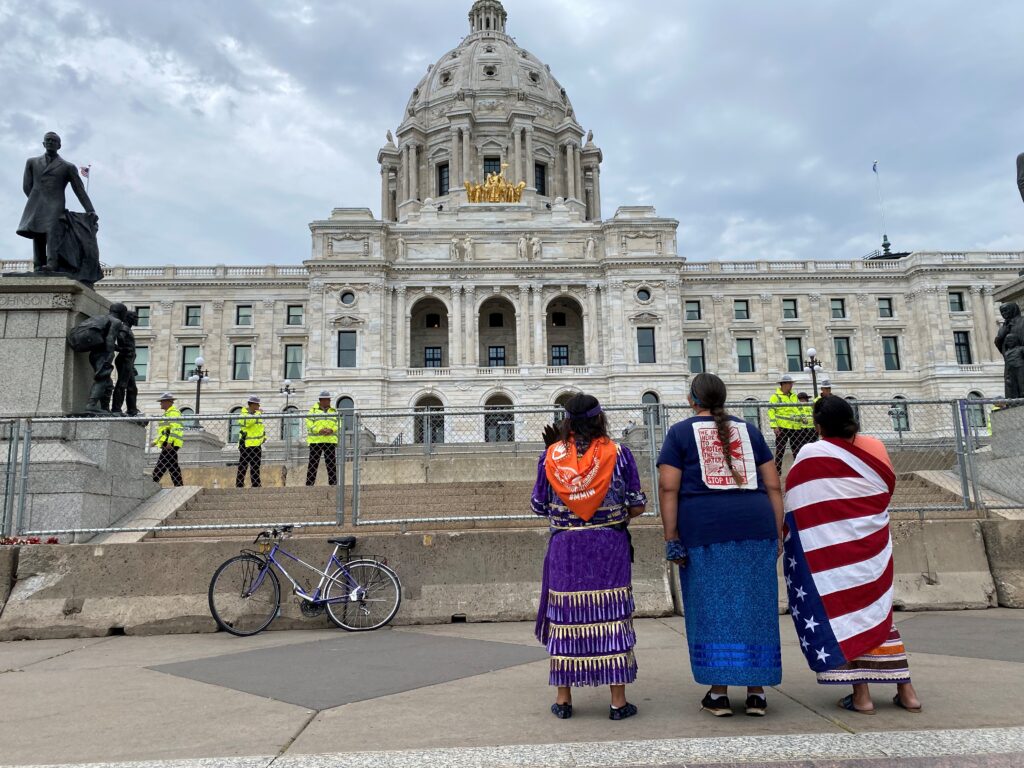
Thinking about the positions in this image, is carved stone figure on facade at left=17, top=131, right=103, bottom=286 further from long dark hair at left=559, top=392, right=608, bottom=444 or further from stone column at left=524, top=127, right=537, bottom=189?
stone column at left=524, top=127, right=537, bottom=189

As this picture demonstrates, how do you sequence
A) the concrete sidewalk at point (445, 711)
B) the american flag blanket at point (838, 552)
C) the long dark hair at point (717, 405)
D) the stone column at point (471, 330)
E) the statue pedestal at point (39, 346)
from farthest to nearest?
the stone column at point (471, 330)
the statue pedestal at point (39, 346)
the long dark hair at point (717, 405)
the american flag blanket at point (838, 552)
the concrete sidewalk at point (445, 711)

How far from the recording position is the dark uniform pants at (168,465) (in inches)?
426

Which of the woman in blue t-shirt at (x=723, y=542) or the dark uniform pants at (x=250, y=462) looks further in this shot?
the dark uniform pants at (x=250, y=462)

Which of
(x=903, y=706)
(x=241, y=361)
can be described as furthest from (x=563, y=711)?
(x=241, y=361)

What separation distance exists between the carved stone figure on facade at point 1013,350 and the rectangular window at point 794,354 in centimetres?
4445

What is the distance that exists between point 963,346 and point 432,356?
125 feet

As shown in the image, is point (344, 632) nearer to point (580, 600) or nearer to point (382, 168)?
point (580, 600)

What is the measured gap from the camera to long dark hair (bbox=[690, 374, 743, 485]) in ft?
13.5

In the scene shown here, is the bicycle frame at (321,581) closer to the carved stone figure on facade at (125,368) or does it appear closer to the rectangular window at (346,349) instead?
the carved stone figure on facade at (125,368)

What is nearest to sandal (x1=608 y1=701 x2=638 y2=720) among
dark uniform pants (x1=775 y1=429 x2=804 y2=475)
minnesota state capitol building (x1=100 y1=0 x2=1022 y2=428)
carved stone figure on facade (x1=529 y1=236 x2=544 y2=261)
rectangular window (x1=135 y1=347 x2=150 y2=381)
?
dark uniform pants (x1=775 y1=429 x2=804 y2=475)

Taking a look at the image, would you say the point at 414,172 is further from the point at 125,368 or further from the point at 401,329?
the point at 125,368

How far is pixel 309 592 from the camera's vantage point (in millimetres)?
7395

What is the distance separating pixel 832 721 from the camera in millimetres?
3695

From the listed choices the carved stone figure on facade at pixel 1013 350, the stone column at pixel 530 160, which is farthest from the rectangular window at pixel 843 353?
the carved stone figure on facade at pixel 1013 350
